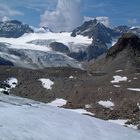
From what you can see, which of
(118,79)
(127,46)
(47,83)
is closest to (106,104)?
(118,79)

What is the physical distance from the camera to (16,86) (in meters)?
120

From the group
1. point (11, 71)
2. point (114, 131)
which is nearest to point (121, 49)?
point (11, 71)

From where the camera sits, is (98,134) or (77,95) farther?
(77,95)

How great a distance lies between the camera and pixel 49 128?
22.0 meters

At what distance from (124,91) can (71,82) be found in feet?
77.6

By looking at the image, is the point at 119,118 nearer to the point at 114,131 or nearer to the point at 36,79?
the point at 36,79

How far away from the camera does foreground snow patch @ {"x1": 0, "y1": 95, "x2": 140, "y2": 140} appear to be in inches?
769

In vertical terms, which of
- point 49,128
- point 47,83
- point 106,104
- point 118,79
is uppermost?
point 118,79

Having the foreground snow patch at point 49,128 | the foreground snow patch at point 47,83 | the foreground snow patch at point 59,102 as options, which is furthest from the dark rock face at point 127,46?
the foreground snow patch at point 49,128

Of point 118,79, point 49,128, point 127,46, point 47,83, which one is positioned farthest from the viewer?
point 127,46

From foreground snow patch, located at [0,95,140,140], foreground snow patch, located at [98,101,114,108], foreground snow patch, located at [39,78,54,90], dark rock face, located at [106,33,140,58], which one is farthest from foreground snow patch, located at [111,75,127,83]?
foreground snow patch, located at [0,95,140,140]

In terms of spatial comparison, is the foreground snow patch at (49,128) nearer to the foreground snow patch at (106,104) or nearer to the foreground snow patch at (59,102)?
the foreground snow patch at (106,104)

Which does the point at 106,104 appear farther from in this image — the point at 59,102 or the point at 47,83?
the point at 47,83

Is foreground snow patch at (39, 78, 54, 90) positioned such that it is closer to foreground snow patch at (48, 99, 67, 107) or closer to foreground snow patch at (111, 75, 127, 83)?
foreground snow patch at (48, 99, 67, 107)
